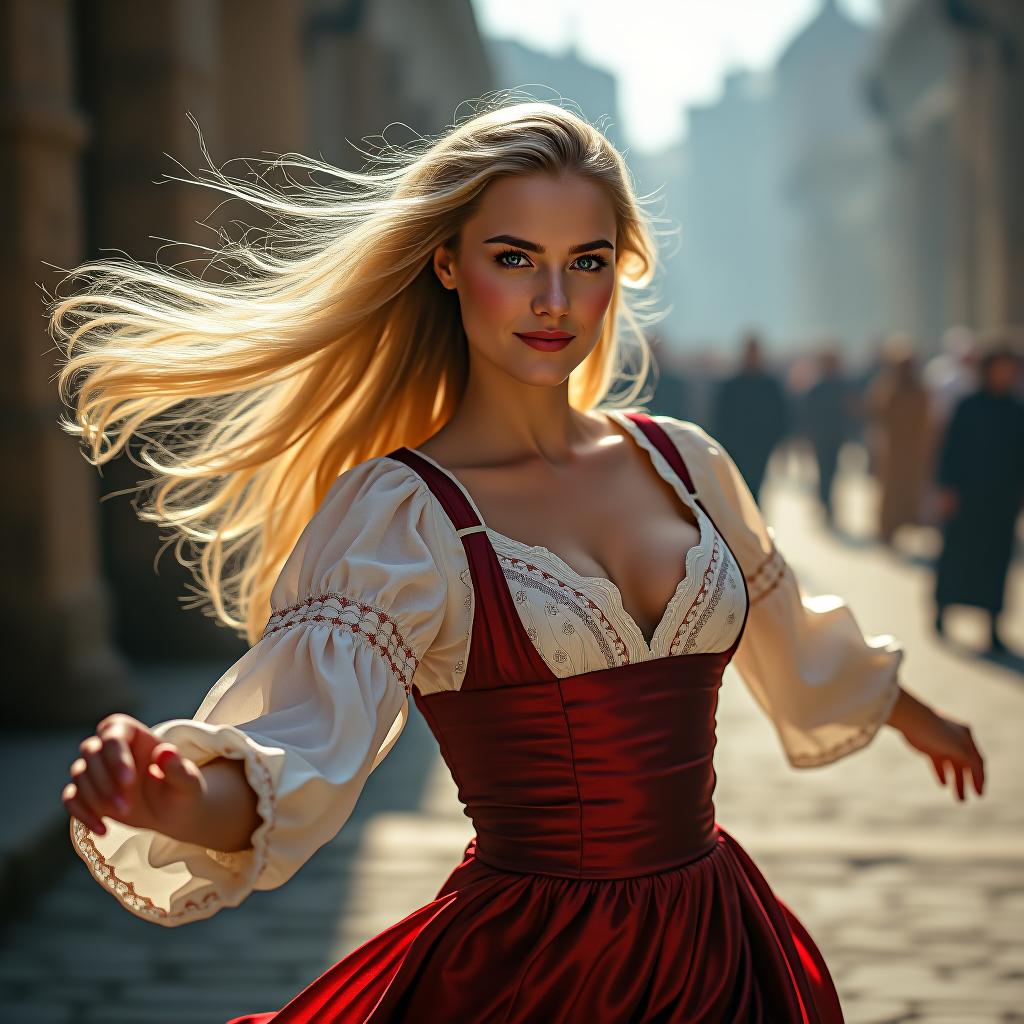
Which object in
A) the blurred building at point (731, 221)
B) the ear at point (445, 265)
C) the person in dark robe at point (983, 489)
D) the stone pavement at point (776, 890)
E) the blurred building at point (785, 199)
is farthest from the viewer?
the blurred building at point (731, 221)

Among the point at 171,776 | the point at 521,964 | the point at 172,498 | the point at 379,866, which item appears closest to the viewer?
the point at 171,776

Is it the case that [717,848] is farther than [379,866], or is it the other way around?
[379,866]

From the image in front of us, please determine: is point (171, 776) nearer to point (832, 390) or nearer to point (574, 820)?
point (574, 820)

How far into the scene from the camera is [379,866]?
482 centimetres

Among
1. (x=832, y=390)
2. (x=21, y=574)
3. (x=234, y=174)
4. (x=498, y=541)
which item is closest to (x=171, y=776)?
(x=498, y=541)

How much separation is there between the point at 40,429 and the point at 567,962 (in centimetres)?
438

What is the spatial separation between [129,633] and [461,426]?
600 centimetres

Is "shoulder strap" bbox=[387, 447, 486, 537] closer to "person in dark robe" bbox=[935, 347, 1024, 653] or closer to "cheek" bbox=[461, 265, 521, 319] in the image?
"cheek" bbox=[461, 265, 521, 319]

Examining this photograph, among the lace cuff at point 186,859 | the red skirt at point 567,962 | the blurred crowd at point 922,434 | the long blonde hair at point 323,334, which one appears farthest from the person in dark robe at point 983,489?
the lace cuff at point 186,859

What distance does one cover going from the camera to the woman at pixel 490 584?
199 centimetres

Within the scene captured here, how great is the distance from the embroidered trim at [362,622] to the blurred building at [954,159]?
1634cm

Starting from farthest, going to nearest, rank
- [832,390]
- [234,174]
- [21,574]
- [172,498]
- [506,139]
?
[832,390] < [234,174] < [21,574] < [172,498] < [506,139]

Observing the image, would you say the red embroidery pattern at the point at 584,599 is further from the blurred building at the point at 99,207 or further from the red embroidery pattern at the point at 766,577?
the blurred building at the point at 99,207

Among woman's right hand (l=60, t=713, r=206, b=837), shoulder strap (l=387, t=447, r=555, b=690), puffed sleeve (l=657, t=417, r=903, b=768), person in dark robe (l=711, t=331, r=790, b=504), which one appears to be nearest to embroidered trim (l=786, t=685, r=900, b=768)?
puffed sleeve (l=657, t=417, r=903, b=768)
